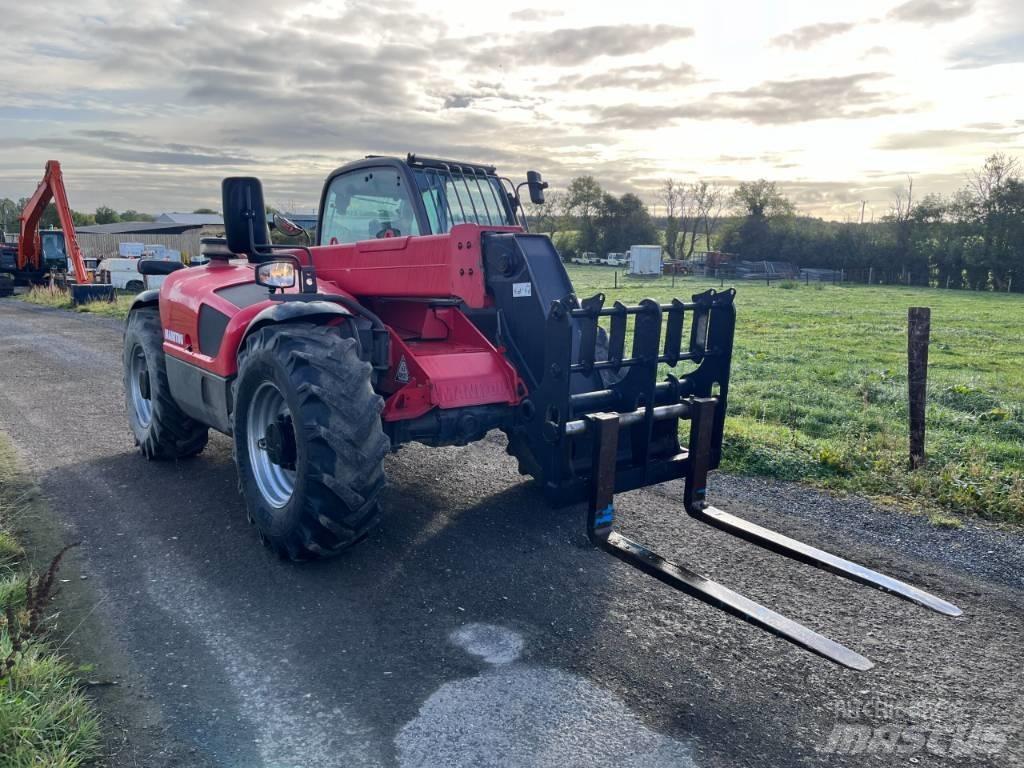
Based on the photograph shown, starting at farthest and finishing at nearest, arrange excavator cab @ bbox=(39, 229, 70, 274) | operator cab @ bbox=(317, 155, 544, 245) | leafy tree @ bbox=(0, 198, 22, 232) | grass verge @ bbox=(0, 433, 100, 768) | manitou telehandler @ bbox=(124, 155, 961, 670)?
leafy tree @ bbox=(0, 198, 22, 232) < excavator cab @ bbox=(39, 229, 70, 274) < operator cab @ bbox=(317, 155, 544, 245) < manitou telehandler @ bbox=(124, 155, 961, 670) < grass verge @ bbox=(0, 433, 100, 768)

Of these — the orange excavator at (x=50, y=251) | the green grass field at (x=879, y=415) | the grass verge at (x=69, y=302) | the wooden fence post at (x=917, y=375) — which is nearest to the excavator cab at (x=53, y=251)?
the orange excavator at (x=50, y=251)

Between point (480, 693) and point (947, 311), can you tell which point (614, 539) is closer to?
point (480, 693)

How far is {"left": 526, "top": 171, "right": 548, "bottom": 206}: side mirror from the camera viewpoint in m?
6.33

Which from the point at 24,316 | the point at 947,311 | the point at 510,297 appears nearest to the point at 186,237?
the point at 24,316

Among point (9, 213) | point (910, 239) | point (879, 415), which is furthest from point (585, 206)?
point (9, 213)

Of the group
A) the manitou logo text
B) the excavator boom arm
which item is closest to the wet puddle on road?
the manitou logo text

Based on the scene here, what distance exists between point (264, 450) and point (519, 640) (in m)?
2.05

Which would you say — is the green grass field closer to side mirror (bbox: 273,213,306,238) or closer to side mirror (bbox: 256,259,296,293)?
side mirror (bbox: 256,259,296,293)

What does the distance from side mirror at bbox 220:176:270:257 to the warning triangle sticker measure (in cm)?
132

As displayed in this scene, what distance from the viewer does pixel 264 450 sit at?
4887 millimetres

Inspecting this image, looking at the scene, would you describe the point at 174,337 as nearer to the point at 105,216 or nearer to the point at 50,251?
the point at 50,251

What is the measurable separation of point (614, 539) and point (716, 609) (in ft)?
2.26

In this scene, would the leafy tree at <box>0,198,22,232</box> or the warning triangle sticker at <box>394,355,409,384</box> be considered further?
the leafy tree at <box>0,198,22,232</box>

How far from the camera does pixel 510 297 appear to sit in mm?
4777
